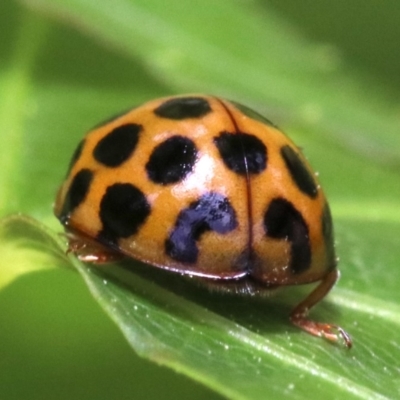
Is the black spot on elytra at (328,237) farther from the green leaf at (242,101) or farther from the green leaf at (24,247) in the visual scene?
the green leaf at (24,247)

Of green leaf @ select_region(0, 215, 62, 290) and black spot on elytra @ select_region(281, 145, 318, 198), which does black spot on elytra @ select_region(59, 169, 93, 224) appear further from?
black spot on elytra @ select_region(281, 145, 318, 198)

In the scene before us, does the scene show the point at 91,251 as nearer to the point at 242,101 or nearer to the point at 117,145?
the point at 117,145

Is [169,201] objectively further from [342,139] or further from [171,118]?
[342,139]

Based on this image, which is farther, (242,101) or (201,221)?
(242,101)

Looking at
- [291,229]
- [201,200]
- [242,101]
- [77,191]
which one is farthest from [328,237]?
[242,101]

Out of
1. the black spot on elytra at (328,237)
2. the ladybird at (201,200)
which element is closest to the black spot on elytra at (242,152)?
the ladybird at (201,200)

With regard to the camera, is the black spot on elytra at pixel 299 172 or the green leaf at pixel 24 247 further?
the black spot on elytra at pixel 299 172

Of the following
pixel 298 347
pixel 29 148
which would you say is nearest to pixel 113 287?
pixel 298 347
